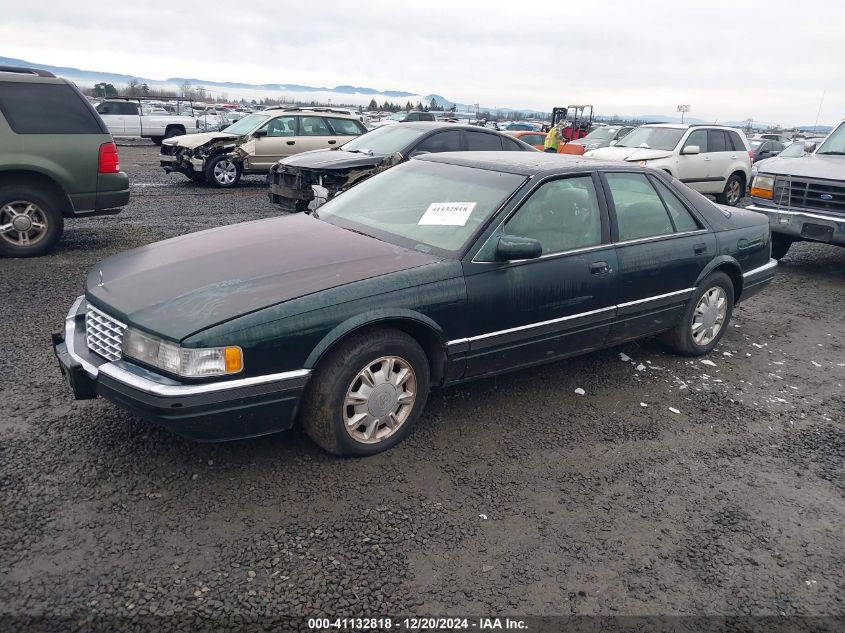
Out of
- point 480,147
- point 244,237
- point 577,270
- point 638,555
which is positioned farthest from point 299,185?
point 638,555

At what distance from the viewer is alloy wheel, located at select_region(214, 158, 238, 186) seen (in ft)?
44.2

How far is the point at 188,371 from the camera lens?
9.28ft

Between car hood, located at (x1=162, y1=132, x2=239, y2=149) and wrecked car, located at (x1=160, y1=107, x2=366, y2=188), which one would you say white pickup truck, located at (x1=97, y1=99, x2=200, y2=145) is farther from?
car hood, located at (x1=162, y1=132, x2=239, y2=149)

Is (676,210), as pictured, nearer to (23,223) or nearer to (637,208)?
(637,208)

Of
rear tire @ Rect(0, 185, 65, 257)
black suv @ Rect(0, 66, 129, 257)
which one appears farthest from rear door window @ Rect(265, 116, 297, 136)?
rear tire @ Rect(0, 185, 65, 257)

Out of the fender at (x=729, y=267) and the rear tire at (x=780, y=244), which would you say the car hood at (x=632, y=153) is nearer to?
the rear tire at (x=780, y=244)

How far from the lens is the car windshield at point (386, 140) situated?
9.66 m

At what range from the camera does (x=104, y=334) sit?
10.4ft

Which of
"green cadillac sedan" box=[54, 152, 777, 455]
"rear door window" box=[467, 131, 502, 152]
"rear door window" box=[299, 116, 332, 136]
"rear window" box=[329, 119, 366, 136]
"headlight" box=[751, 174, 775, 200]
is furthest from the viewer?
"rear window" box=[329, 119, 366, 136]

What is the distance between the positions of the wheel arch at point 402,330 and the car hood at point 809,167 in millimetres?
6259

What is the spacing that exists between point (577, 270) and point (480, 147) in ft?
21.6

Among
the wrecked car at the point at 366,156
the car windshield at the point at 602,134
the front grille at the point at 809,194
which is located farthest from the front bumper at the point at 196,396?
the car windshield at the point at 602,134

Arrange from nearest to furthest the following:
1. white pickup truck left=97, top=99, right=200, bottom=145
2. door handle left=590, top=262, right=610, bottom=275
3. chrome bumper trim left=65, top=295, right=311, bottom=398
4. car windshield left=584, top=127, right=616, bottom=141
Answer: chrome bumper trim left=65, top=295, right=311, bottom=398, door handle left=590, top=262, right=610, bottom=275, car windshield left=584, top=127, right=616, bottom=141, white pickup truck left=97, top=99, right=200, bottom=145

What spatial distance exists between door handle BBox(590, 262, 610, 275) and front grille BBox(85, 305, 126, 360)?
8.91ft
